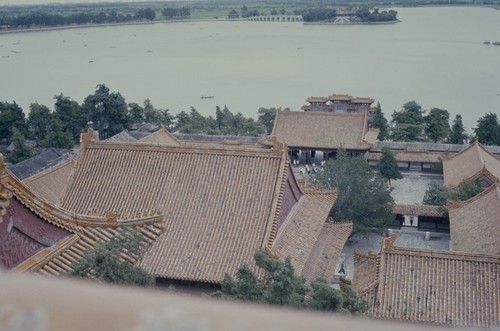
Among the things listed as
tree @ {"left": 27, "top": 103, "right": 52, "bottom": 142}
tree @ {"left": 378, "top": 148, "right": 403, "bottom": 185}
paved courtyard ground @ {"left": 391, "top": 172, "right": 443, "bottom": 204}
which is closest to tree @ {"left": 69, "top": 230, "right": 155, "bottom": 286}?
paved courtyard ground @ {"left": 391, "top": 172, "right": 443, "bottom": 204}

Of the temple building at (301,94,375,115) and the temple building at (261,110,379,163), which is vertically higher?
the temple building at (301,94,375,115)

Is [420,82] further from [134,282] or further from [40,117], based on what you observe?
[134,282]

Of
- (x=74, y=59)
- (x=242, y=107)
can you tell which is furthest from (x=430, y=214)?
(x=74, y=59)

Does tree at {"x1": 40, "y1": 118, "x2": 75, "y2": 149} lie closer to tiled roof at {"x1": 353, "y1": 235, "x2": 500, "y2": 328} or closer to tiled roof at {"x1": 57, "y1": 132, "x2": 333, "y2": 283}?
tiled roof at {"x1": 57, "y1": 132, "x2": 333, "y2": 283}

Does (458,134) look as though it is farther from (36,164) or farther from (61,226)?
(61,226)

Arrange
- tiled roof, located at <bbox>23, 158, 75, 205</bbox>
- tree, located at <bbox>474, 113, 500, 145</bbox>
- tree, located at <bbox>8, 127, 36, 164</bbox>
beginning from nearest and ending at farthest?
tiled roof, located at <bbox>23, 158, 75, 205</bbox> < tree, located at <bbox>8, 127, 36, 164</bbox> < tree, located at <bbox>474, 113, 500, 145</bbox>

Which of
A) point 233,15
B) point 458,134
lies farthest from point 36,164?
point 233,15
